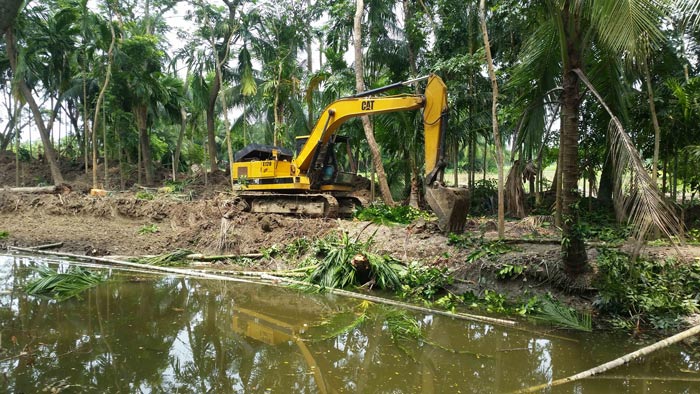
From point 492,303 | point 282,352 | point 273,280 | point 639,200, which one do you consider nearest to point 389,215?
point 273,280

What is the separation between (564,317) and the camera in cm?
579

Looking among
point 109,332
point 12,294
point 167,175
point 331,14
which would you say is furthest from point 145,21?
point 109,332

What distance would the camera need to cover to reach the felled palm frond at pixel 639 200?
420cm

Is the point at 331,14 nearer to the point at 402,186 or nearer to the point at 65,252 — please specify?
the point at 402,186

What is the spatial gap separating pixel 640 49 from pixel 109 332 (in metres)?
6.90

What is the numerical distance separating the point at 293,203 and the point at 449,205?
5.47 metres

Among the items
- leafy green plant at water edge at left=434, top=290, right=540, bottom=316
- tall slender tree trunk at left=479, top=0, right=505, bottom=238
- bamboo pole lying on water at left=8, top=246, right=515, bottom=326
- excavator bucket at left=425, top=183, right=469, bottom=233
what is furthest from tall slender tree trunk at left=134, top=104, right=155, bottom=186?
leafy green plant at water edge at left=434, top=290, right=540, bottom=316

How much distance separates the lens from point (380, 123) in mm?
15766

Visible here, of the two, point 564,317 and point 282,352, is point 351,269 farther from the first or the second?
point 564,317

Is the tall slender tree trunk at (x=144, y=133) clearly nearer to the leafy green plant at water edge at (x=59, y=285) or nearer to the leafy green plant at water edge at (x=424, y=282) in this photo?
the leafy green plant at water edge at (x=59, y=285)

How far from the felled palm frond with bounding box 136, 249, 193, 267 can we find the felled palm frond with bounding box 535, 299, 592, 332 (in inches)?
279

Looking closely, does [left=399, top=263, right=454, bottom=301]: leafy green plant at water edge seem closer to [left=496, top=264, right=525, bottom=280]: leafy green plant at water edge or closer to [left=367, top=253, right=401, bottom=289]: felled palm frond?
[left=367, top=253, right=401, bottom=289]: felled palm frond

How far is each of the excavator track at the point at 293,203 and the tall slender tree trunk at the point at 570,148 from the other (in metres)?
6.76

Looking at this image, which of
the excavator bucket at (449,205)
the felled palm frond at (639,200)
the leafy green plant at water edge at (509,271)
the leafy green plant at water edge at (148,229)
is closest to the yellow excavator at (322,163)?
the excavator bucket at (449,205)
